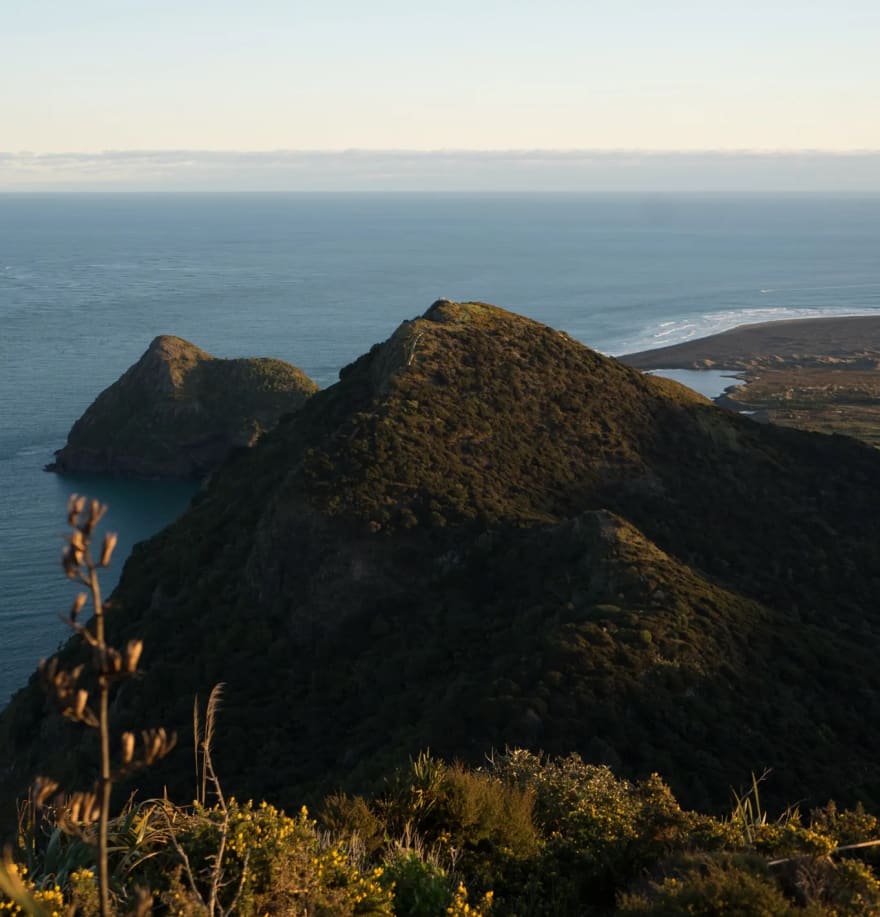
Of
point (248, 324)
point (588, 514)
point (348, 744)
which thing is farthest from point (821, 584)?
point (248, 324)

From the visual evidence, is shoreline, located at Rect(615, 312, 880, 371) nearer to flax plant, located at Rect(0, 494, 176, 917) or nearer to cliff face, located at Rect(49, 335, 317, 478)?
cliff face, located at Rect(49, 335, 317, 478)

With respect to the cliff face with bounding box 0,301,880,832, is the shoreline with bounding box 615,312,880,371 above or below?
below

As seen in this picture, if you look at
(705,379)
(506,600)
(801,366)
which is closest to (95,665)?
(506,600)

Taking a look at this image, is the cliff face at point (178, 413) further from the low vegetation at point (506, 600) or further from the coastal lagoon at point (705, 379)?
the coastal lagoon at point (705, 379)

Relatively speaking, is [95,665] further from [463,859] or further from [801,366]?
[801,366]

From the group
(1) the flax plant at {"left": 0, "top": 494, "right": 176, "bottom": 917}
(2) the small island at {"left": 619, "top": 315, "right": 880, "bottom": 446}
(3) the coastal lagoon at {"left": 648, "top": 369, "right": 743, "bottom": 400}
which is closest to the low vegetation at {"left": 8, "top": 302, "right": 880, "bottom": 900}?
(1) the flax plant at {"left": 0, "top": 494, "right": 176, "bottom": 917}

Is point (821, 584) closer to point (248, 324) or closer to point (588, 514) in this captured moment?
point (588, 514)
